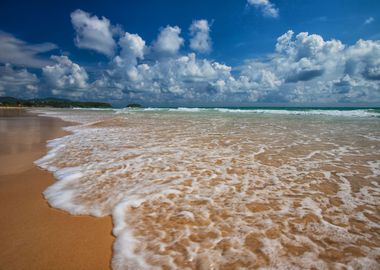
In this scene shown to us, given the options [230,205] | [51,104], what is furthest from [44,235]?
[51,104]

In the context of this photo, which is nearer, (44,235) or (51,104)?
(44,235)

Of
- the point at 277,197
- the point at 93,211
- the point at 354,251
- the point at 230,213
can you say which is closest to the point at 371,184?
the point at 277,197

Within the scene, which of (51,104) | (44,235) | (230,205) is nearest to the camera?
(44,235)

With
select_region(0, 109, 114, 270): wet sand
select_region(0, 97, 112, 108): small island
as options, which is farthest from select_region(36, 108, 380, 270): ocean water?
select_region(0, 97, 112, 108): small island

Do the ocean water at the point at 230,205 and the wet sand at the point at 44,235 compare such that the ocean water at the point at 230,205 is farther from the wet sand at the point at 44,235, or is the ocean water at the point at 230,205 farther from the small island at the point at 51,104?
the small island at the point at 51,104

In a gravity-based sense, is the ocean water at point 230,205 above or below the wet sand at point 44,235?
above

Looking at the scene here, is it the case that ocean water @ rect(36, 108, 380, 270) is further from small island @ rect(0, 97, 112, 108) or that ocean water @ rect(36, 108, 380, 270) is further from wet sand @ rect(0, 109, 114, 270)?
small island @ rect(0, 97, 112, 108)

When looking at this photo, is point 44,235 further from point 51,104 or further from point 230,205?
point 51,104

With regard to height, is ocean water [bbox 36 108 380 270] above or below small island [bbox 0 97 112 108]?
below

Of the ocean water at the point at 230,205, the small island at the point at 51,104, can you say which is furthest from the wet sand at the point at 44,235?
the small island at the point at 51,104

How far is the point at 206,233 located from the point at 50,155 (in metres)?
6.34

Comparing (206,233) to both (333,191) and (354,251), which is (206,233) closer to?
(354,251)

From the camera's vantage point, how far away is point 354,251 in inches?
99.3

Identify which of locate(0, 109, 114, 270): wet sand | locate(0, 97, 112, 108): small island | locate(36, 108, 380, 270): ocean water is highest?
locate(0, 97, 112, 108): small island
